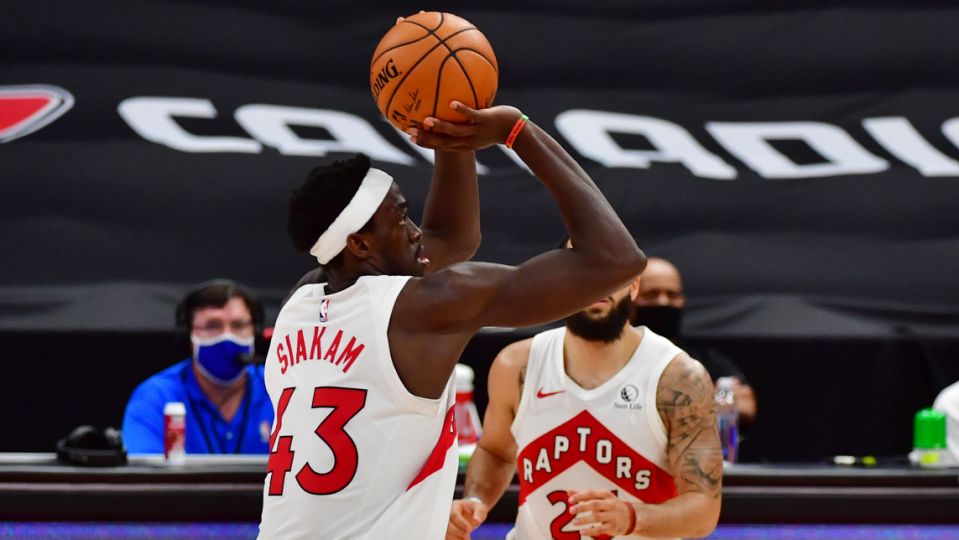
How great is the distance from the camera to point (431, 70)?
124 inches

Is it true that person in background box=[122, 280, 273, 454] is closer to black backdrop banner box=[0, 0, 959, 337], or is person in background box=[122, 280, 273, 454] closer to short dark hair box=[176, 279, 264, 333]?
short dark hair box=[176, 279, 264, 333]

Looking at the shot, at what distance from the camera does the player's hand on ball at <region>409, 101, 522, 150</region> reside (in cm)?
307

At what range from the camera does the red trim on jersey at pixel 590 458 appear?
4105mm

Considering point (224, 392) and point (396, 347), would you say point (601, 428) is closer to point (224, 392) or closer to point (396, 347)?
point (396, 347)

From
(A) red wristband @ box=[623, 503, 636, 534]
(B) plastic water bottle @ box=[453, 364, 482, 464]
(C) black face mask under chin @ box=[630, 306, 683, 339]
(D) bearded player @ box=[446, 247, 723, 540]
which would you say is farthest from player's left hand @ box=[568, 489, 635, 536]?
(C) black face mask under chin @ box=[630, 306, 683, 339]

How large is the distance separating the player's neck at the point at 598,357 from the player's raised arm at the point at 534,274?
4.04 ft

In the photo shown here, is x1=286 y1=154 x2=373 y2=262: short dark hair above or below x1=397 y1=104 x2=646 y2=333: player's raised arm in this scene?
above

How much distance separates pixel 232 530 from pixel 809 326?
10.7 ft

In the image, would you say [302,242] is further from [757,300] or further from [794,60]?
[794,60]

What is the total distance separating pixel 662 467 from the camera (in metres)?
4.10

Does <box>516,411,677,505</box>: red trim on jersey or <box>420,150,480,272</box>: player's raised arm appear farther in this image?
<box>516,411,677,505</box>: red trim on jersey

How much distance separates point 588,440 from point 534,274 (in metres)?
1.29

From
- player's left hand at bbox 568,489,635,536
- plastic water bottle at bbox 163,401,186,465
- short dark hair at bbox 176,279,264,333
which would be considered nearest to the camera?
player's left hand at bbox 568,489,635,536

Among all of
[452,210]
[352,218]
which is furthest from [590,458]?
[352,218]
